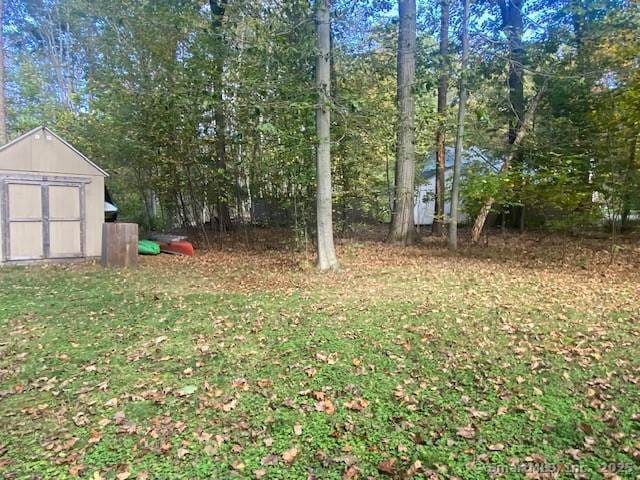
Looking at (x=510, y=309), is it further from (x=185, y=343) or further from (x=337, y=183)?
(x=337, y=183)

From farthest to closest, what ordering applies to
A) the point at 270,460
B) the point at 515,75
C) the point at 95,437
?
the point at 515,75 → the point at 95,437 → the point at 270,460

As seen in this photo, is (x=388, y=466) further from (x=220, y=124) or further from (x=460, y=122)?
(x=220, y=124)

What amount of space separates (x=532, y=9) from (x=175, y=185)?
1081cm

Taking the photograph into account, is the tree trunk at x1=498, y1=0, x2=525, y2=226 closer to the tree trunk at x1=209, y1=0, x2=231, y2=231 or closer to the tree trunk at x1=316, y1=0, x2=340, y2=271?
the tree trunk at x1=316, y1=0, x2=340, y2=271

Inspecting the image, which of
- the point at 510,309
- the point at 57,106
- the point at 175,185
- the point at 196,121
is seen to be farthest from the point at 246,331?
the point at 57,106

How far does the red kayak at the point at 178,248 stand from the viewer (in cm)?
1006

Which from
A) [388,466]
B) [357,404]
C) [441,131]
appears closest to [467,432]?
[388,466]

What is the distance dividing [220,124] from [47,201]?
13.0ft

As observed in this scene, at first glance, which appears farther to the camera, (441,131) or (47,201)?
(441,131)

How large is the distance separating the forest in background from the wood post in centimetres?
254

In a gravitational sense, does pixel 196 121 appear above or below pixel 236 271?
above

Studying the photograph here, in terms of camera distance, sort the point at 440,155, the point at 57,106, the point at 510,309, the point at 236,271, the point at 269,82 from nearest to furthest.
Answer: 1. the point at 510,309
2. the point at 269,82
3. the point at 236,271
4. the point at 440,155
5. the point at 57,106

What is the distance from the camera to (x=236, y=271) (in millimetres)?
7699

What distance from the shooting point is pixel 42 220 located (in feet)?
27.3
